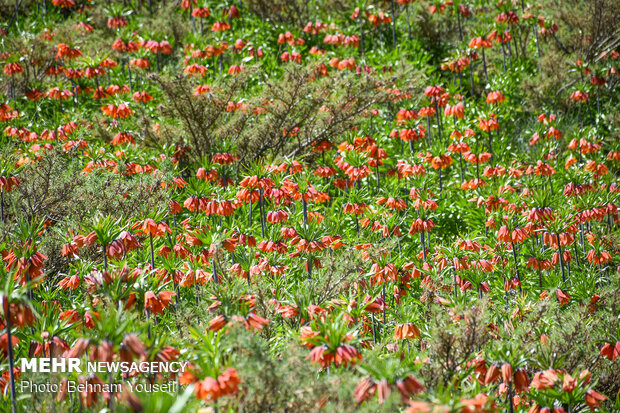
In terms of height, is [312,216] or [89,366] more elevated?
[89,366]

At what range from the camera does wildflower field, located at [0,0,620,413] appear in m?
2.57

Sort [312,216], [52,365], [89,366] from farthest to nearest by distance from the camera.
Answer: [312,216] < [52,365] < [89,366]

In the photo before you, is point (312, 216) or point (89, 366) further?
point (312, 216)

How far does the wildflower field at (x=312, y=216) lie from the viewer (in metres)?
2.57

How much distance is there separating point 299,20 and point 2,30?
A: 626 cm

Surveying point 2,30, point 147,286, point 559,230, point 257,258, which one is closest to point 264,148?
point 257,258

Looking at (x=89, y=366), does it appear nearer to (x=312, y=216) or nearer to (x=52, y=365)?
(x=52, y=365)

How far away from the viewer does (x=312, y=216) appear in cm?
580

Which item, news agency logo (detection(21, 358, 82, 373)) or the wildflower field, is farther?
news agency logo (detection(21, 358, 82, 373))

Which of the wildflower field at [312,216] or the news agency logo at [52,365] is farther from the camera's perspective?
the news agency logo at [52,365]

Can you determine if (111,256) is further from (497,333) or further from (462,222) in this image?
(462,222)

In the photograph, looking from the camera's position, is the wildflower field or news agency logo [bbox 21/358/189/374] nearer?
the wildflower field

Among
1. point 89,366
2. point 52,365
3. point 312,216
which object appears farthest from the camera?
point 312,216

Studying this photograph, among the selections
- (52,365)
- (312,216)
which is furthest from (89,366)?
(312,216)
